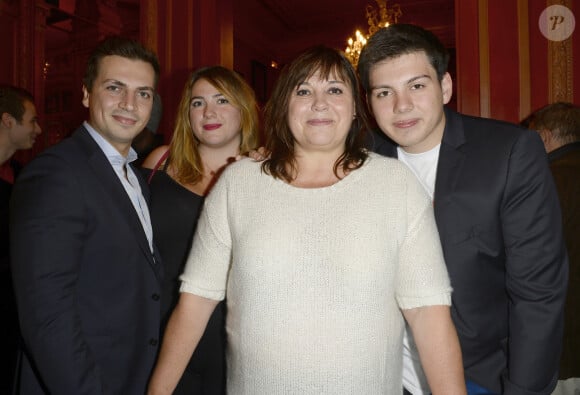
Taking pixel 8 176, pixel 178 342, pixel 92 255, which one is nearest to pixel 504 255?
pixel 178 342

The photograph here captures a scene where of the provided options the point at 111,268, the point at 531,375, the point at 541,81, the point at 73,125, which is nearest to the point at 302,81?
the point at 111,268

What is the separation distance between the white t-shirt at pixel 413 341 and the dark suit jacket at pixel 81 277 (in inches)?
33.8

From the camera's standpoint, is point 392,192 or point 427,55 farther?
point 427,55

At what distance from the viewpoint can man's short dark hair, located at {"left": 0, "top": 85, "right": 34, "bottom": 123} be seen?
2.80 m

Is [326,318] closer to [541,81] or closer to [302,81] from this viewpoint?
[302,81]

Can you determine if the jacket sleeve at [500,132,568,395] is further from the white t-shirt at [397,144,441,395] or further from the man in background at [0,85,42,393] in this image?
the man in background at [0,85,42,393]

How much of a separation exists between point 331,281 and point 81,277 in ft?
2.42

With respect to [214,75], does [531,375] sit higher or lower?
lower

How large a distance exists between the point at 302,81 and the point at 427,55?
488 millimetres

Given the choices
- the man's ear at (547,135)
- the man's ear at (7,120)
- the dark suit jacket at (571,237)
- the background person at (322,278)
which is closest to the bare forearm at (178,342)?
the background person at (322,278)

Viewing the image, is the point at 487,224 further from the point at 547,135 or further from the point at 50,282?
the point at 547,135

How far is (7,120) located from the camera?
276cm

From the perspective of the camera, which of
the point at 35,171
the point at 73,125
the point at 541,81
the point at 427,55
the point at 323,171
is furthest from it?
the point at 73,125

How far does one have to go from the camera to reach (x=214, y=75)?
→ 212 cm
